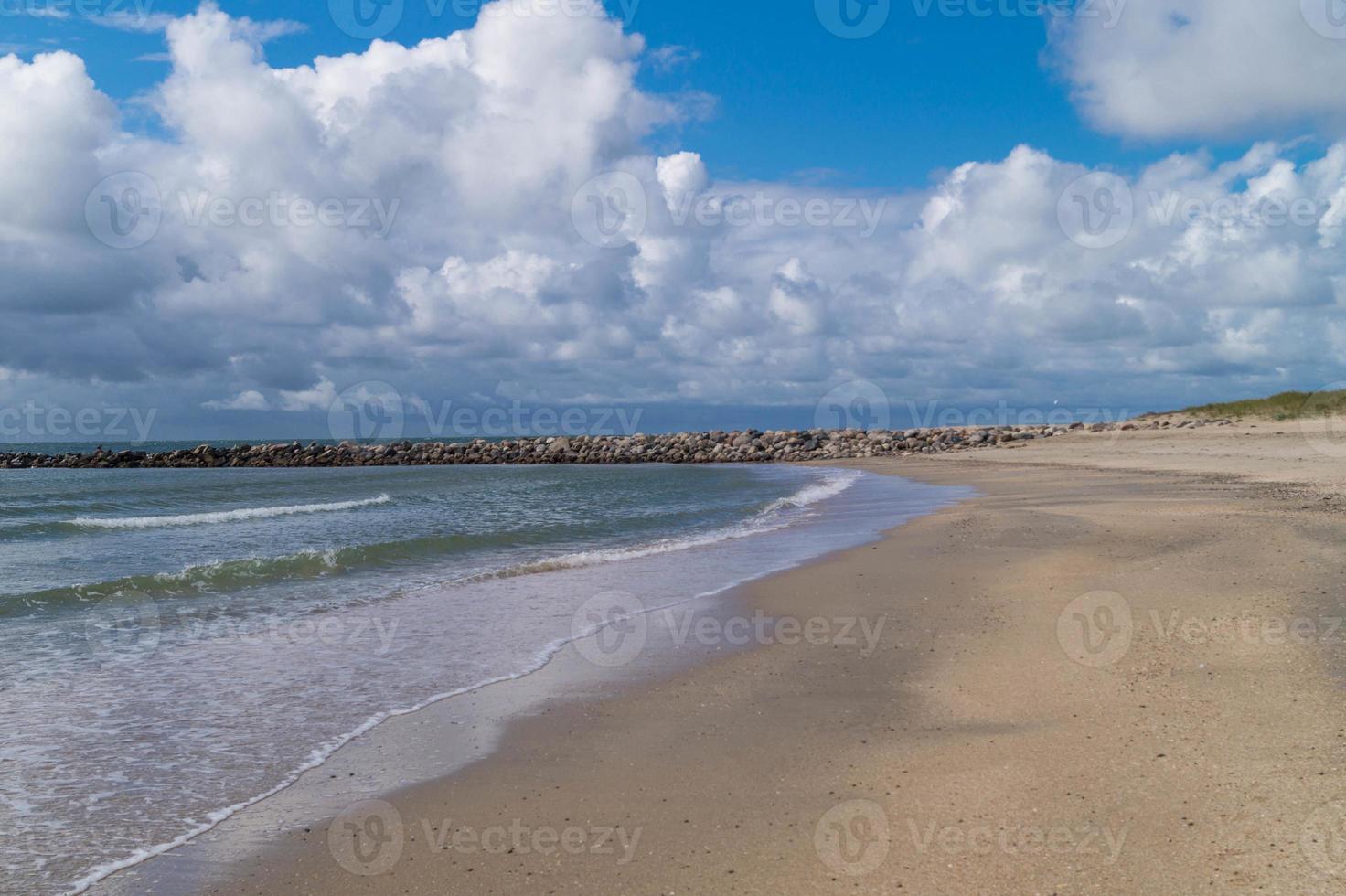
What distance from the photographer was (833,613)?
1036 centimetres

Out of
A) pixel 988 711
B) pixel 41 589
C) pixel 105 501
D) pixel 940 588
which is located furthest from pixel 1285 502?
pixel 105 501

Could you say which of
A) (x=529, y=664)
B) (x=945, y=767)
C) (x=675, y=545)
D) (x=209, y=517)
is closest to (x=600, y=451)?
(x=209, y=517)

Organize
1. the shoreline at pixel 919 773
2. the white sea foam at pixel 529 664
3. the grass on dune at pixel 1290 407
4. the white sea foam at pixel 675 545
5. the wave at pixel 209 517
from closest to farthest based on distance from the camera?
the shoreline at pixel 919 773
the white sea foam at pixel 529 664
the white sea foam at pixel 675 545
the wave at pixel 209 517
the grass on dune at pixel 1290 407

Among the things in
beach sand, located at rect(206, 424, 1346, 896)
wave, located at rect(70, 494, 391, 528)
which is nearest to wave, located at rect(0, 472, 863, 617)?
beach sand, located at rect(206, 424, 1346, 896)

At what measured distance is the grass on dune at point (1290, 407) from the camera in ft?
147

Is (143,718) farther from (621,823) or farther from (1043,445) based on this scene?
(1043,445)

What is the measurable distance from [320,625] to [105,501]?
2488cm

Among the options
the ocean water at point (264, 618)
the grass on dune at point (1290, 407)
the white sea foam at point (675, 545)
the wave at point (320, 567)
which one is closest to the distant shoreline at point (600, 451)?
the grass on dune at point (1290, 407)

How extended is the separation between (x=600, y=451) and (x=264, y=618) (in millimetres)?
54959

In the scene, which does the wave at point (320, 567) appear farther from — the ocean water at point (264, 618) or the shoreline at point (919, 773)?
the shoreline at point (919, 773)

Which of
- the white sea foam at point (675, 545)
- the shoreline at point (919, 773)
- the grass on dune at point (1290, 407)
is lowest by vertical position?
the white sea foam at point (675, 545)

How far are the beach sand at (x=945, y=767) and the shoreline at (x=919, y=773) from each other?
20mm

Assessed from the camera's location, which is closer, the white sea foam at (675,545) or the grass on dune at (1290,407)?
the white sea foam at (675,545)

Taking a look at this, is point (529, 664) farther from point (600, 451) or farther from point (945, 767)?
point (600, 451)
